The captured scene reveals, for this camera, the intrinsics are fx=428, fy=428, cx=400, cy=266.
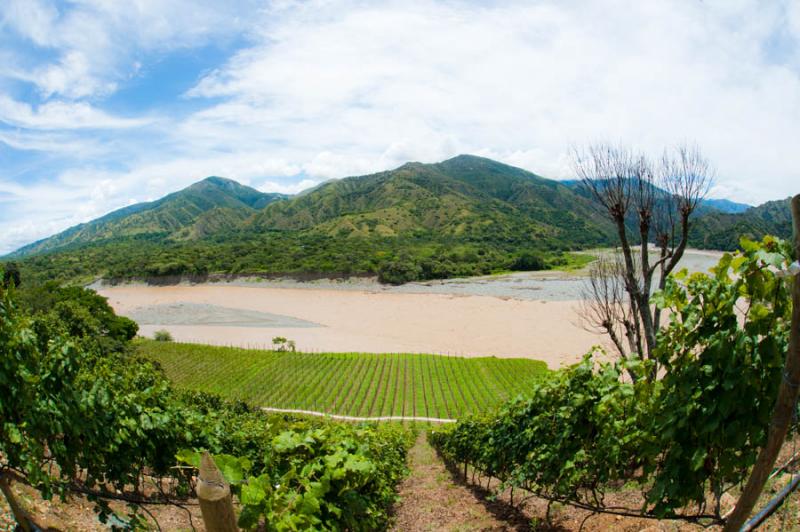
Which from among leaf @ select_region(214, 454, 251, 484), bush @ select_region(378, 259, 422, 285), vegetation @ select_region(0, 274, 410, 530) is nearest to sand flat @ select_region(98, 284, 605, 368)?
bush @ select_region(378, 259, 422, 285)

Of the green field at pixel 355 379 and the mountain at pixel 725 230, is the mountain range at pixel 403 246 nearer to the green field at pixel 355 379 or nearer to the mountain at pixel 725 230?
the mountain at pixel 725 230

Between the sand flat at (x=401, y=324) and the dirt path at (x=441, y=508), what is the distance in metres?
23.2

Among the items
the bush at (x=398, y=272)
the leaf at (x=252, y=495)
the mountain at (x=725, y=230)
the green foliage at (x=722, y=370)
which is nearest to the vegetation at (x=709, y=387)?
the green foliage at (x=722, y=370)

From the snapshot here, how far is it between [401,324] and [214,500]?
5528 centimetres

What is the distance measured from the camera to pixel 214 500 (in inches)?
79.1

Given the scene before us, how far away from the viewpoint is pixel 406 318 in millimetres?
60062

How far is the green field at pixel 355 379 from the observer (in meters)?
29.5

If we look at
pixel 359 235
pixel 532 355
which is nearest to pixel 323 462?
pixel 532 355

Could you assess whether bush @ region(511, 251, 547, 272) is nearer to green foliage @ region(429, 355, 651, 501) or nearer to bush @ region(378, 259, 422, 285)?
bush @ region(378, 259, 422, 285)

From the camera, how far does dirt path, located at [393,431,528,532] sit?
7463 millimetres

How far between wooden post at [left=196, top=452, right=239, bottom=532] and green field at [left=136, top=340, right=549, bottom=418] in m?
26.9

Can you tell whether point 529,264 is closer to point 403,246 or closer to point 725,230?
point 403,246

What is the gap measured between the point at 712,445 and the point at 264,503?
3405mm

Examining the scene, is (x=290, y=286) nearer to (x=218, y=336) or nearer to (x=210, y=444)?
(x=218, y=336)
